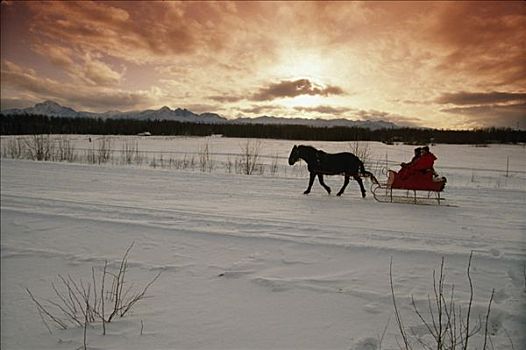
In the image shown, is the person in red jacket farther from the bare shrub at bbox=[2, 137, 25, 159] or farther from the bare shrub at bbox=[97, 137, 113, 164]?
the bare shrub at bbox=[97, 137, 113, 164]

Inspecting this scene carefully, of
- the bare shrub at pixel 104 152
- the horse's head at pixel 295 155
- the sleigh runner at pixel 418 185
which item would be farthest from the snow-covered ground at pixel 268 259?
the bare shrub at pixel 104 152

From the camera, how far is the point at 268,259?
119 inches

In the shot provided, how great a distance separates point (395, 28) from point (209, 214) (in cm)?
339

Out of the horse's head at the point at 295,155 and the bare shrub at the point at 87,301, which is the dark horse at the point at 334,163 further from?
the bare shrub at the point at 87,301

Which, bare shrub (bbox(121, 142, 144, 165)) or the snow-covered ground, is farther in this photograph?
bare shrub (bbox(121, 142, 144, 165))

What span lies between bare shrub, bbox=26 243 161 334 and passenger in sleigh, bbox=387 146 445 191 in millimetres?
4021

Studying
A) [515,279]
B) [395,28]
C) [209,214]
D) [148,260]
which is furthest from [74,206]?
[515,279]

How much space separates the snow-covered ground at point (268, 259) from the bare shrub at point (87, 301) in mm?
57

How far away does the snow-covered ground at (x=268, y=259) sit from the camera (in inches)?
75.0

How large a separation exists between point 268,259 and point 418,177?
3.28 metres

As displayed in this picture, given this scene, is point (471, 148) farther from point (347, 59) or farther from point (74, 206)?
point (74, 206)

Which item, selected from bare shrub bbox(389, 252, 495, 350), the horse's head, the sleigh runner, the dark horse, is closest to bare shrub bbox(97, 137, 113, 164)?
the horse's head

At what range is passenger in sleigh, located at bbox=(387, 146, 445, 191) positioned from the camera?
4.92 m

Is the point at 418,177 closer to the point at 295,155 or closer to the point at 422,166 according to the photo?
the point at 422,166
